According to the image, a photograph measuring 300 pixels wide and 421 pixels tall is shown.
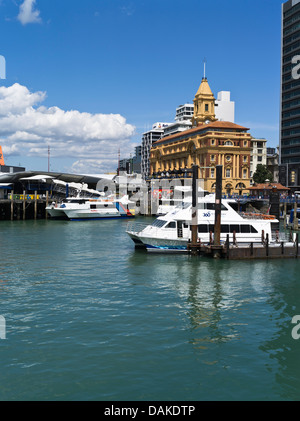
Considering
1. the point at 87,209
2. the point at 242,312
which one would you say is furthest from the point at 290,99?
the point at 242,312

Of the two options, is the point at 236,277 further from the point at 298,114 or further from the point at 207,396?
the point at 298,114

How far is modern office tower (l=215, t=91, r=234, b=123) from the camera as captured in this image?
196 meters

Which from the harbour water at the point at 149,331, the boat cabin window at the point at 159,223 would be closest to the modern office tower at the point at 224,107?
the boat cabin window at the point at 159,223

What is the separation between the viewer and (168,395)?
12.5 meters

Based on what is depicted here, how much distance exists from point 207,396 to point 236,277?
1643cm

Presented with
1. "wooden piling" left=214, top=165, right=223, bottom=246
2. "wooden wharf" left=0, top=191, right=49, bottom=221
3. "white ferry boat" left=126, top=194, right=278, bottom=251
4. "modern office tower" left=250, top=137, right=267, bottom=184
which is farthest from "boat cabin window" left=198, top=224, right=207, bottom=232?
"modern office tower" left=250, top=137, right=267, bottom=184

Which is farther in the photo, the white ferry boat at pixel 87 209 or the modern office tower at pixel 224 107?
the modern office tower at pixel 224 107

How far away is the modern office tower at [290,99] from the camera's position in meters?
112

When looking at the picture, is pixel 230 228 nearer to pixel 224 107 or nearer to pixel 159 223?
pixel 159 223

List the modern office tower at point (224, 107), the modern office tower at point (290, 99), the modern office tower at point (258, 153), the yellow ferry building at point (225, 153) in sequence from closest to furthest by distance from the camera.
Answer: the modern office tower at point (290, 99), the yellow ferry building at point (225, 153), the modern office tower at point (258, 153), the modern office tower at point (224, 107)

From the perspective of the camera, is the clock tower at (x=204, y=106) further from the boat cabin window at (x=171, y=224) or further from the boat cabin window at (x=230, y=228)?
the boat cabin window at (x=171, y=224)

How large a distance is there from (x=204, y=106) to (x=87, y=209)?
84.2 metres

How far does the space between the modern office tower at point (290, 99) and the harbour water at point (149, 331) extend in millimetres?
87794

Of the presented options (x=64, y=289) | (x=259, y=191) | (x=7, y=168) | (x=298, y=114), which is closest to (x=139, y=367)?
(x=64, y=289)
